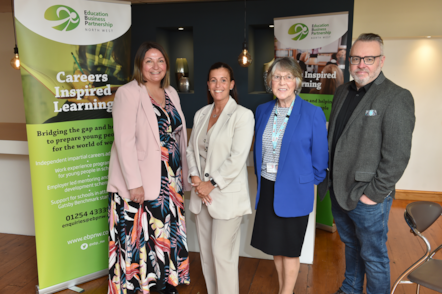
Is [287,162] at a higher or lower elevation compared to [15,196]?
higher

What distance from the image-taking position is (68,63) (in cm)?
272

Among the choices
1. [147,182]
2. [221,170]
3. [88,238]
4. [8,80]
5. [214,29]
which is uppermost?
[214,29]

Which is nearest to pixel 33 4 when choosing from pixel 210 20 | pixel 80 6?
pixel 80 6

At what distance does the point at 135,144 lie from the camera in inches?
96.3

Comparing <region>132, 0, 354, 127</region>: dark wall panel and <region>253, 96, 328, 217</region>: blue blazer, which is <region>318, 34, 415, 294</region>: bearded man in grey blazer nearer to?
<region>253, 96, 328, 217</region>: blue blazer

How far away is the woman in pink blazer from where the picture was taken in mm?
2404

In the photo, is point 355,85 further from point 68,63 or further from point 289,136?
point 68,63

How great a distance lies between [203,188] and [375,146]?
1.11m

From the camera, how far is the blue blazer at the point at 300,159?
2.20m

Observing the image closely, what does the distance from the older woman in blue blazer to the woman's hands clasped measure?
345mm

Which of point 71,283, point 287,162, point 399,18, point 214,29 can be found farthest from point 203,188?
point 399,18

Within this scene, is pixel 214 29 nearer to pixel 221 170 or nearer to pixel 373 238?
pixel 221 170

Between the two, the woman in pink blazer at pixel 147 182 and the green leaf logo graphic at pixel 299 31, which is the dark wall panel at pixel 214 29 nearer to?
the green leaf logo graphic at pixel 299 31

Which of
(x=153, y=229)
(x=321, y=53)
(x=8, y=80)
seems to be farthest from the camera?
(x=8, y=80)
